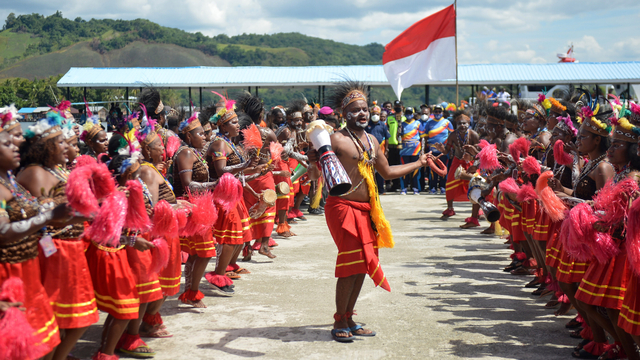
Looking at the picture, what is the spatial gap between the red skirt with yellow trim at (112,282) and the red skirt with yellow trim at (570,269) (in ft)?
11.8

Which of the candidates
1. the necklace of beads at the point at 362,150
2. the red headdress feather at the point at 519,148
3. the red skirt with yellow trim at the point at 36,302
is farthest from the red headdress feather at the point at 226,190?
the red headdress feather at the point at 519,148

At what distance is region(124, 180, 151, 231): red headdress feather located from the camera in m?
4.08

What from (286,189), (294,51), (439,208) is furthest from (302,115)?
(294,51)

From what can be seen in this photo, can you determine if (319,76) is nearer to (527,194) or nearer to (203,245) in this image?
(203,245)

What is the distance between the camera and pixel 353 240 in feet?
16.6

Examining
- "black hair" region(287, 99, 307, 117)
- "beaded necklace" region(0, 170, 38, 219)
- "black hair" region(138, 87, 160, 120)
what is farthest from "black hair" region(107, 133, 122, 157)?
"black hair" region(287, 99, 307, 117)

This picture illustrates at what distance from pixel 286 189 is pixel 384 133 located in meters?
7.16

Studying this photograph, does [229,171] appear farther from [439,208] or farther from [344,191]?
[439,208]

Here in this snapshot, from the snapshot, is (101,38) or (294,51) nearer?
(101,38)

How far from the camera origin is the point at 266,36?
17462cm

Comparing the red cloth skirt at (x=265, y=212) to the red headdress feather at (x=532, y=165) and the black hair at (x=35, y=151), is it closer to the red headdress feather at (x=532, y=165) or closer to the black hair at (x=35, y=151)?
the red headdress feather at (x=532, y=165)

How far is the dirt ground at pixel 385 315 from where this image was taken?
4859 millimetres

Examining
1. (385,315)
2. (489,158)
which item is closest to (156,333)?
(385,315)

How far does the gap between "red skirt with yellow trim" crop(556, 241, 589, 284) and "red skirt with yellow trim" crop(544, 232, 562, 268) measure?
41cm
